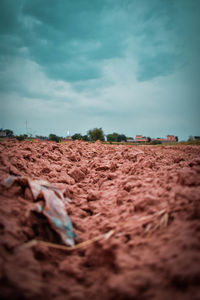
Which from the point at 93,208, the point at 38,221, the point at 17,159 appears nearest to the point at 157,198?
the point at 93,208

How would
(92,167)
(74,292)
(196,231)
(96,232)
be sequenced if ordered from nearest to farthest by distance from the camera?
(74,292), (196,231), (96,232), (92,167)

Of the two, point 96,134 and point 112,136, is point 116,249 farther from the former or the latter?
point 112,136

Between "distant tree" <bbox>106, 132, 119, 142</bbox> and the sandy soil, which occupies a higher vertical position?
"distant tree" <bbox>106, 132, 119, 142</bbox>

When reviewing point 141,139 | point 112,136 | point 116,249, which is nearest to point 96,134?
point 141,139

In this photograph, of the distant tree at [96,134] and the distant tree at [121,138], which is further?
the distant tree at [121,138]

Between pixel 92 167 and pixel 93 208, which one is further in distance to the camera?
pixel 92 167

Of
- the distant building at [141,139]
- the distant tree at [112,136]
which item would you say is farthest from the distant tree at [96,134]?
the distant tree at [112,136]

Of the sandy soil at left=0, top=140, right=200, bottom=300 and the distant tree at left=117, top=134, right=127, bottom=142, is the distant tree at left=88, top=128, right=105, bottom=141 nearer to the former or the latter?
the distant tree at left=117, top=134, right=127, bottom=142

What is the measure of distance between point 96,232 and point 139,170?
5.49 ft

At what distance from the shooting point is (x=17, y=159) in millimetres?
3199

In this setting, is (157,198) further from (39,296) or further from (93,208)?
(39,296)

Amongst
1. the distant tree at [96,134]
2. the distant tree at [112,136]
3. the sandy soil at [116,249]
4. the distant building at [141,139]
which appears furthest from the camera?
the distant tree at [112,136]

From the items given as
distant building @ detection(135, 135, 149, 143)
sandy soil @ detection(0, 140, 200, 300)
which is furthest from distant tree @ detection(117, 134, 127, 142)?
sandy soil @ detection(0, 140, 200, 300)

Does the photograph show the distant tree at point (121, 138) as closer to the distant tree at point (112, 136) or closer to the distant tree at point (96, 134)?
the distant tree at point (112, 136)
